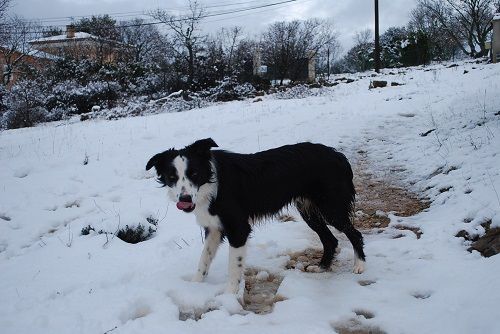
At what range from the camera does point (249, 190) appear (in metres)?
4.08

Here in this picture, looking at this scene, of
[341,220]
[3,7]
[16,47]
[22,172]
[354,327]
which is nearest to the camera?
[354,327]

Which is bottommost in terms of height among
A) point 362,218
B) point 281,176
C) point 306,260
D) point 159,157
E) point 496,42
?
point 306,260

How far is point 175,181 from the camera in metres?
3.75

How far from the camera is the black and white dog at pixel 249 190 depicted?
3.81 m

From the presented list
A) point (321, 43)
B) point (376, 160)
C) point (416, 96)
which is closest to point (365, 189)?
point (376, 160)

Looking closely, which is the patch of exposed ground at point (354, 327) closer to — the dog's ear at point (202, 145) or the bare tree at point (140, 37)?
the dog's ear at point (202, 145)

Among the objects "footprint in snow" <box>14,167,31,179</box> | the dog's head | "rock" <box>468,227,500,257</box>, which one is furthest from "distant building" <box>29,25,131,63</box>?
"rock" <box>468,227,500,257</box>

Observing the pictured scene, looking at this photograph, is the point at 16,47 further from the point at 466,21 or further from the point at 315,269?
the point at 466,21

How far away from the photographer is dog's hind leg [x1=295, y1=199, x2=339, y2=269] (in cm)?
437

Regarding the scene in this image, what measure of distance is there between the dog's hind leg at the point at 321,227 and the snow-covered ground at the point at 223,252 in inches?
8.4

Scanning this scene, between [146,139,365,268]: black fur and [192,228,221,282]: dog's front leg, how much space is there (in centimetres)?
21

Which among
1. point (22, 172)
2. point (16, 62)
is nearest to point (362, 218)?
point (22, 172)

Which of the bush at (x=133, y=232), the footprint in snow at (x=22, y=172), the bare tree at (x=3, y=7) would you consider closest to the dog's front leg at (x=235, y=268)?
the bush at (x=133, y=232)

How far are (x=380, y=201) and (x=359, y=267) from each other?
7.30 ft
